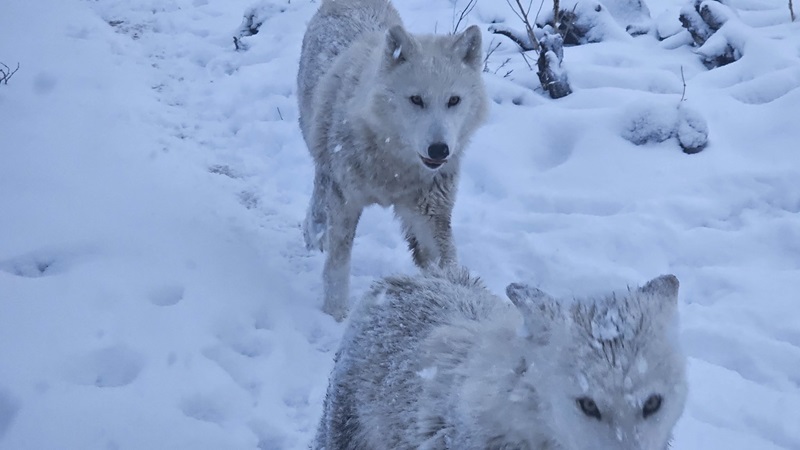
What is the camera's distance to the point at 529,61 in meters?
7.54

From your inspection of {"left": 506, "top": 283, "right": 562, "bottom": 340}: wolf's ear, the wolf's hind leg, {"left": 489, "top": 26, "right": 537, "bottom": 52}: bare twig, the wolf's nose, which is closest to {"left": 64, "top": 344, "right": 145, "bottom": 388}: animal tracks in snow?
the wolf's hind leg

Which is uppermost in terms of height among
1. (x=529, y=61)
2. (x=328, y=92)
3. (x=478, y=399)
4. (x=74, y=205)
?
(x=478, y=399)

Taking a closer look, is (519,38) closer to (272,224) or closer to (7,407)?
(272,224)

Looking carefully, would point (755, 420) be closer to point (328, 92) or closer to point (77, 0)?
point (328, 92)

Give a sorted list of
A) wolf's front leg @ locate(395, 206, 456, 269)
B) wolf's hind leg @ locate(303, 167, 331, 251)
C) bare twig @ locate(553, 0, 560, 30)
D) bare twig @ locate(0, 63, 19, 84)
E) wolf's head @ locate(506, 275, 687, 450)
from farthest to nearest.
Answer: bare twig @ locate(553, 0, 560, 30) → bare twig @ locate(0, 63, 19, 84) → wolf's hind leg @ locate(303, 167, 331, 251) → wolf's front leg @ locate(395, 206, 456, 269) → wolf's head @ locate(506, 275, 687, 450)

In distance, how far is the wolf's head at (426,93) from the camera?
3.94 m

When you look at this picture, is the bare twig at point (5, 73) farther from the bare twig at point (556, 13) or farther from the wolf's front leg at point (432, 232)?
the bare twig at point (556, 13)

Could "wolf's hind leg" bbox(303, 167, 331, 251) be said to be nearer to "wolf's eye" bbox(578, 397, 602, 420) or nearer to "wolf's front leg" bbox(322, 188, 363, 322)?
"wolf's front leg" bbox(322, 188, 363, 322)

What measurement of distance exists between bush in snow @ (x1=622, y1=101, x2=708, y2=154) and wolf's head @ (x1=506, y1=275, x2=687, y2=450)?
163 inches

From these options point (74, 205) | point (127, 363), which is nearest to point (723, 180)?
point (127, 363)

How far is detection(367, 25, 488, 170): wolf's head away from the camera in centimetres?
394

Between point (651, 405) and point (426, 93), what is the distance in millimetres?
2611

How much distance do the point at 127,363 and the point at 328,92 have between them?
7.19 ft

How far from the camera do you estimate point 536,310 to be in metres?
1.93
